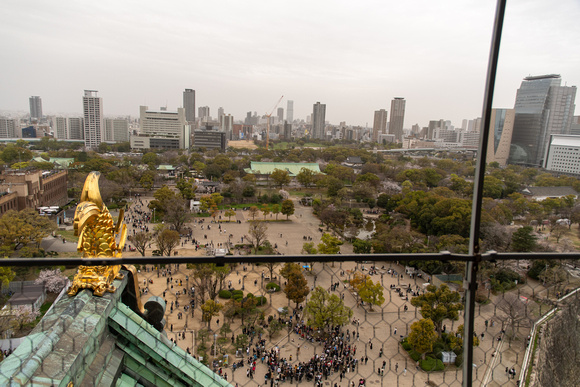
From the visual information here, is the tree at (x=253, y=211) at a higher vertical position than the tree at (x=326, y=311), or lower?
lower

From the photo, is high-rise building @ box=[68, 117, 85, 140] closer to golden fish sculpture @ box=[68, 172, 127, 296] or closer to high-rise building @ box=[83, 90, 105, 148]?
high-rise building @ box=[83, 90, 105, 148]

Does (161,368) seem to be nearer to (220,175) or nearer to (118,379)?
(118,379)

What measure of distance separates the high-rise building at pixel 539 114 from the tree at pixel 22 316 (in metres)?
4.83

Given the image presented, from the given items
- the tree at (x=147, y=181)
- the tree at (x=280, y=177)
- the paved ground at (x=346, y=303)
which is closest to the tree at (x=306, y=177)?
the tree at (x=280, y=177)

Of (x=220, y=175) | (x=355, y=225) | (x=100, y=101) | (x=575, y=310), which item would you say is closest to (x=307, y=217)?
(x=355, y=225)

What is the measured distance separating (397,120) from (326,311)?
161 ft

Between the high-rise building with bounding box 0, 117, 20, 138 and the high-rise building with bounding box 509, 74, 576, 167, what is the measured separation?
4011 centimetres

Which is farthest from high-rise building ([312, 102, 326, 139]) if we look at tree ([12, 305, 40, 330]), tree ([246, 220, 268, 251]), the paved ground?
tree ([12, 305, 40, 330])

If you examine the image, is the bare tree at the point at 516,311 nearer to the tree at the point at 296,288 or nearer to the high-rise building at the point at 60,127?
the tree at the point at 296,288

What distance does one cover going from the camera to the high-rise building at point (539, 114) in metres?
1.58

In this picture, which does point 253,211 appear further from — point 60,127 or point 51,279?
point 60,127

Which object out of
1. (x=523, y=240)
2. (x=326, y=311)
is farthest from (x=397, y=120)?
(x=326, y=311)

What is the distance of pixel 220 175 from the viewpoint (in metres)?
17.8

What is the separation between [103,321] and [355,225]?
974 cm
